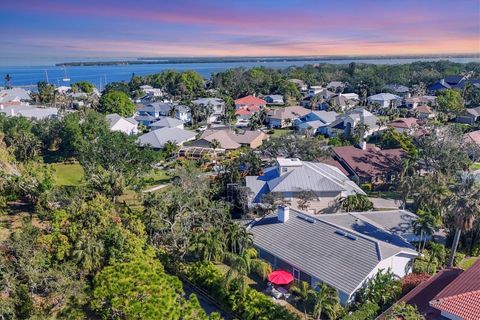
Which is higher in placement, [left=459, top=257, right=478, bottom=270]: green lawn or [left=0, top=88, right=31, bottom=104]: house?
[left=0, top=88, right=31, bottom=104]: house

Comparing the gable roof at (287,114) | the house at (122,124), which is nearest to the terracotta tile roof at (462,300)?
the house at (122,124)

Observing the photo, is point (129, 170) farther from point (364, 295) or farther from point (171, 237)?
point (364, 295)

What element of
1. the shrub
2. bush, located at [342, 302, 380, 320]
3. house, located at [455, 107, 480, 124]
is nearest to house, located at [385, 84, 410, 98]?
house, located at [455, 107, 480, 124]

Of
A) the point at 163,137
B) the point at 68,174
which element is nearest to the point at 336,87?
the point at 163,137

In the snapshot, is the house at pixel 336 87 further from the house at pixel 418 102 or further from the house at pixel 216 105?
the house at pixel 216 105

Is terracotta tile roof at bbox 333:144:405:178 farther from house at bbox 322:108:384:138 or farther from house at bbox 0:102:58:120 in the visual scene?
house at bbox 0:102:58:120

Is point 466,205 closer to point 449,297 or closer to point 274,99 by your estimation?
point 449,297
